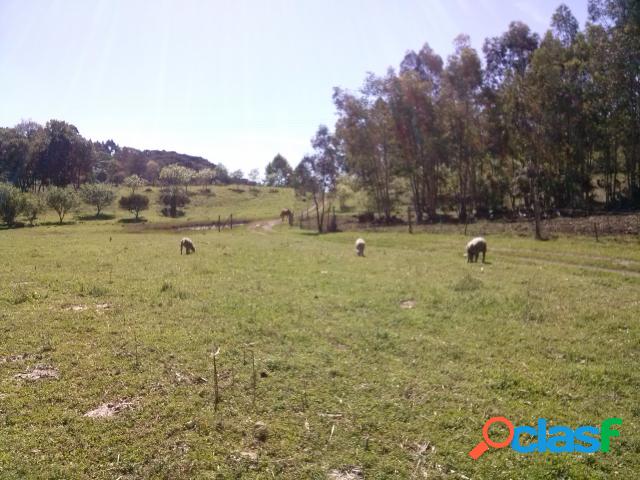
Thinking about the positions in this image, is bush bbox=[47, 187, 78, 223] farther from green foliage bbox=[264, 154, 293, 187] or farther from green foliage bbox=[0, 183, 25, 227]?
green foliage bbox=[264, 154, 293, 187]

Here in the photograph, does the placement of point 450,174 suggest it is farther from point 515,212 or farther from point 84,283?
point 84,283

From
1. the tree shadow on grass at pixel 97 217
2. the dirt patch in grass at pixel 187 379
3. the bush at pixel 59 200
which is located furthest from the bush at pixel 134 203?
the dirt patch in grass at pixel 187 379

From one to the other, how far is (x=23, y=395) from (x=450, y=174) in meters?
68.0

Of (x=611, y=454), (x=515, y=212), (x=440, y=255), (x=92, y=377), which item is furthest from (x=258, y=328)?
(x=515, y=212)

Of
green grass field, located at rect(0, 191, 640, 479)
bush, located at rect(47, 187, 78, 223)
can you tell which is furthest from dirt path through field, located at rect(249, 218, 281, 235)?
green grass field, located at rect(0, 191, 640, 479)

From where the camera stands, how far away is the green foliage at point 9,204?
6009 centimetres

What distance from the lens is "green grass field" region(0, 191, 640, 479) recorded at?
7.06 m

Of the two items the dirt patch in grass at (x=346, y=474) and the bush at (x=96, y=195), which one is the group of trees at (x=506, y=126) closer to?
the bush at (x=96, y=195)

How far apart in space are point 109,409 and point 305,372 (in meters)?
4.04

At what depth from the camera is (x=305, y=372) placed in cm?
1012

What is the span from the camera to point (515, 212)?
54562 mm

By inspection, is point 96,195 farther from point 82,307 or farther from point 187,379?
point 187,379

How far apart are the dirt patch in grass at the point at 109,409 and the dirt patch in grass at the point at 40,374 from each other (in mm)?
1749

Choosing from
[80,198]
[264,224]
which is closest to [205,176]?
[80,198]
